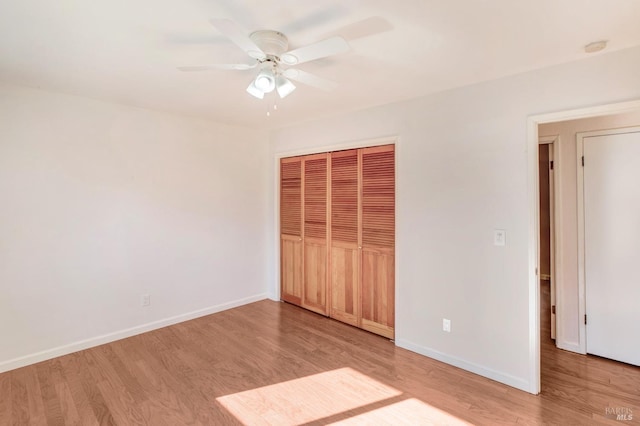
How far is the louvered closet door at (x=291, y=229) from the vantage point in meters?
4.21

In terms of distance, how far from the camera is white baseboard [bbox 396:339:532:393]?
2406 mm

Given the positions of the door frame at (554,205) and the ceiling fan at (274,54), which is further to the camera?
the door frame at (554,205)

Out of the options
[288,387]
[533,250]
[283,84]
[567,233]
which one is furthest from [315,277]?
[567,233]

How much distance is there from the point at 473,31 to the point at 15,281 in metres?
3.93

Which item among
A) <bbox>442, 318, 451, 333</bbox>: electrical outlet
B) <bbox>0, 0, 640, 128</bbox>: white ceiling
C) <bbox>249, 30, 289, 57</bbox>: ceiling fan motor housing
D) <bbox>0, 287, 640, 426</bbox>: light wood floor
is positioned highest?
<bbox>0, 0, 640, 128</bbox>: white ceiling

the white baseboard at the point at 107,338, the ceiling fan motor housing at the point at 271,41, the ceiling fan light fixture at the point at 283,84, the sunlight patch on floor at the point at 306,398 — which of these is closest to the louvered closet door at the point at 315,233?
the white baseboard at the point at 107,338

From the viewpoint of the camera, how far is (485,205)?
8.45 ft

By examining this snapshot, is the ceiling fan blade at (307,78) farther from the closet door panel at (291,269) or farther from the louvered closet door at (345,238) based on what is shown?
the closet door panel at (291,269)

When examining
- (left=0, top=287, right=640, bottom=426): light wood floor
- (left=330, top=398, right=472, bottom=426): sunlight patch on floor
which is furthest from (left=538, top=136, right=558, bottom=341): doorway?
(left=330, top=398, right=472, bottom=426): sunlight patch on floor

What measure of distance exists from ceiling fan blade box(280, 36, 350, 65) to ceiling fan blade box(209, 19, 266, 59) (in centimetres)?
16

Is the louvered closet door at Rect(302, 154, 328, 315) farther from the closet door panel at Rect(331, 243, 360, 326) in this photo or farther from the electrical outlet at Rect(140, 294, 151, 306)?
the electrical outlet at Rect(140, 294, 151, 306)

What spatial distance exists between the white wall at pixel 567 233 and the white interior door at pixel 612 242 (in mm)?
74

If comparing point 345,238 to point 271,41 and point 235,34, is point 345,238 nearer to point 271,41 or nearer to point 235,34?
point 271,41

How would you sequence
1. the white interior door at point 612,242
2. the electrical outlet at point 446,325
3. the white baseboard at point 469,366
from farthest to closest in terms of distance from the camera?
the electrical outlet at point 446,325 → the white interior door at point 612,242 → the white baseboard at point 469,366
